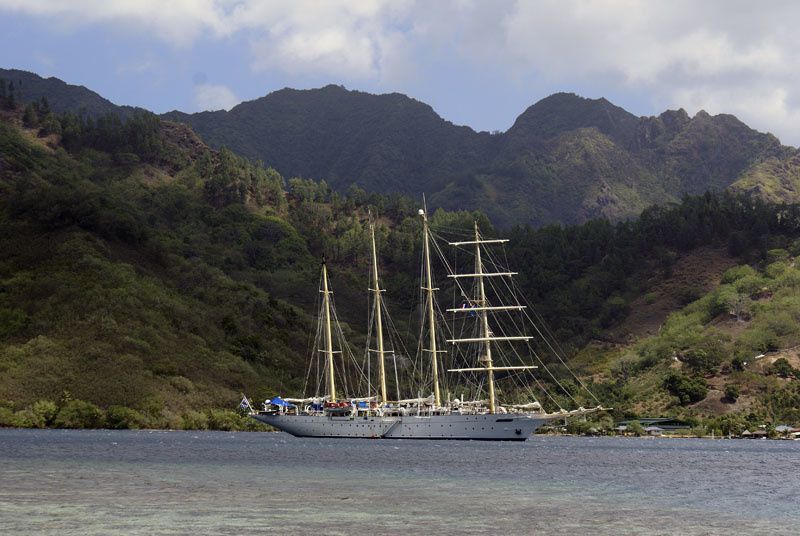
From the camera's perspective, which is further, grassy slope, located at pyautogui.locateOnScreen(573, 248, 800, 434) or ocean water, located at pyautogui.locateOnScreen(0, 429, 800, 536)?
grassy slope, located at pyautogui.locateOnScreen(573, 248, 800, 434)

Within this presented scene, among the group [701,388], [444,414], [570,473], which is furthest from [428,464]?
[701,388]

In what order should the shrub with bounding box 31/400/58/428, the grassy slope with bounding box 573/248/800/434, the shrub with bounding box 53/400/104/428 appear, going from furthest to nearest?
the grassy slope with bounding box 573/248/800/434, the shrub with bounding box 53/400/104/428, the shrub with bounding box 31/400/58/428

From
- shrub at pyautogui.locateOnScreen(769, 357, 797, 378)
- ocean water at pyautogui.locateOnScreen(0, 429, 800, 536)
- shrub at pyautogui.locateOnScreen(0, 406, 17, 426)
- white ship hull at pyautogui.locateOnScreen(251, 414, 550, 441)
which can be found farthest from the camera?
Result: shrub at pyautogui.locateOnScreen(769, 357, 797, 378)

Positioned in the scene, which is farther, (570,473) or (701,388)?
(701,388)

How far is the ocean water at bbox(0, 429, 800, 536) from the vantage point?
39906 millimetres

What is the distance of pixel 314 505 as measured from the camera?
4581 centimetres

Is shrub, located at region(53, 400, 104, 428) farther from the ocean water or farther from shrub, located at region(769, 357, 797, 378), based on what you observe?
shrub, located at region(769, 357, 797, 378)

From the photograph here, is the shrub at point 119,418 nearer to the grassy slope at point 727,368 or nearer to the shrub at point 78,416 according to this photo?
the shrub at point 78,416

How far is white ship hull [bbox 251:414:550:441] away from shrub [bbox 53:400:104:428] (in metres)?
23.0

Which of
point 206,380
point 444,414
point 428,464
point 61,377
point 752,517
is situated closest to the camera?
point 752,517

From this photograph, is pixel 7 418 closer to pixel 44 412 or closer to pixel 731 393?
pixel 44 412

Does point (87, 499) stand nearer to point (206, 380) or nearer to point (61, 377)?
point (61, 377)

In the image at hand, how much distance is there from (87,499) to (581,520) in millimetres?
21100

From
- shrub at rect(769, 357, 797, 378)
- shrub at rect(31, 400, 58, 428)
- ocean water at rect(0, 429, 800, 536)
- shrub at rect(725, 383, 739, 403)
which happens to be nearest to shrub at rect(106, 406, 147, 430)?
shrub at rect(31, 400, 58, 428)
